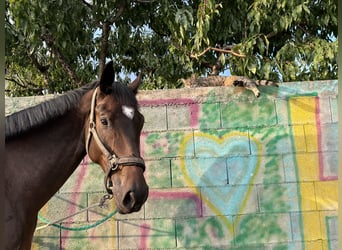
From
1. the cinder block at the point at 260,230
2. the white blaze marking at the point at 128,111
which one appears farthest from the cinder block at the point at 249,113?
the white blaze marking at the point at 128,111

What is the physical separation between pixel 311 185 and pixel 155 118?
1.47m

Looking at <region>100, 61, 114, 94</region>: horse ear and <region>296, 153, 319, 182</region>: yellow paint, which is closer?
<region>100, 61, 114, 94</region>: horse ear

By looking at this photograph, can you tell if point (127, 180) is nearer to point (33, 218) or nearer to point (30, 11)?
point (33, 218)

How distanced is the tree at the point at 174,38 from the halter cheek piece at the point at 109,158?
2552 mm

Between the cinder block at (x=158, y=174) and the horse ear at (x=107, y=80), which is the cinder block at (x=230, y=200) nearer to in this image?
the cinder block at (x=158, y=174)

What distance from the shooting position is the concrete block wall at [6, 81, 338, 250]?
371cm

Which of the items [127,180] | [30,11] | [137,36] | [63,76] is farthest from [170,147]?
[63,76]

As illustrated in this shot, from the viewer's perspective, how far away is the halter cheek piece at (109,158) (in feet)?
7.08

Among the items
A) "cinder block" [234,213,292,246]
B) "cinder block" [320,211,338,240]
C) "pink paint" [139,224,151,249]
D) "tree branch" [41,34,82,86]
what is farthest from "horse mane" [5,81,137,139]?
"tree branch" [41,34,82,86]

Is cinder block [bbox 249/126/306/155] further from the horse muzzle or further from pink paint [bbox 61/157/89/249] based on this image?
the horse muzzle

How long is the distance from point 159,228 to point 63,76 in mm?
4610

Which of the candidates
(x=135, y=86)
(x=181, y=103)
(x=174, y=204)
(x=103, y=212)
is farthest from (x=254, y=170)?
(x=135, y=86)

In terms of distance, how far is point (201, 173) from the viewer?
3.76 meters

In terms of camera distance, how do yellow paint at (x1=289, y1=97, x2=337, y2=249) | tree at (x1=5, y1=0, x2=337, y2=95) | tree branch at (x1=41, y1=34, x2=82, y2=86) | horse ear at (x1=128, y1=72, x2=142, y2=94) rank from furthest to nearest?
tree branch at (x1=41, y1=34, x2=82, y2=86) → tree at (x1=5, y1=0, x2=337, y2=95) → yellow paint at (x1=289, y1=97, x2=337, y2=249) → horse ear at (x1=128, y1=72, x2=142, y2=94)
